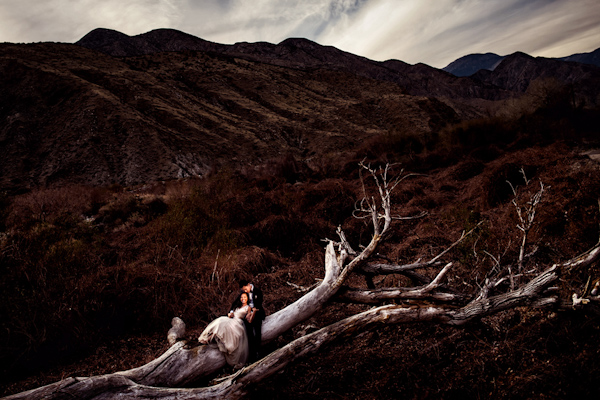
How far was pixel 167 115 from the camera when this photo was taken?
28938 millimetres

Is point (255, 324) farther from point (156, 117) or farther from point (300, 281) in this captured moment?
point (156, 117)

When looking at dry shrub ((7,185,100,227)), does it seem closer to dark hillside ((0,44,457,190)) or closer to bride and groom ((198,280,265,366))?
bride and groom ((198,280,265,366))

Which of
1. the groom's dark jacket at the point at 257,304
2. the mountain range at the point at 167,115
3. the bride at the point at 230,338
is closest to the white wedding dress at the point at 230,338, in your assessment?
the bride at the point at 230,338

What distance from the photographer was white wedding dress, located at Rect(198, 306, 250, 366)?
3.01 metres

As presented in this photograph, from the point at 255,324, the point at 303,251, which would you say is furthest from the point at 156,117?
the point at 255,324

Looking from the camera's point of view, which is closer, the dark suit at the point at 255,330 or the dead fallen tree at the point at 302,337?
the dead fallen tree at the point at 302,337

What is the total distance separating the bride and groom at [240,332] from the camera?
3.02 m

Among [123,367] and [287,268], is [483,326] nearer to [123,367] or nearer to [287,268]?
[287,268]

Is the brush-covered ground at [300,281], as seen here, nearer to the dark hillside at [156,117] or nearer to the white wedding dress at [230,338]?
the white wedding dress at [230,338]

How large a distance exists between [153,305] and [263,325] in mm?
2409

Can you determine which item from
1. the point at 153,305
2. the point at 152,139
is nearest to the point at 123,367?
the point at 153,305

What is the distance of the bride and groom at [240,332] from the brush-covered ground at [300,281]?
37cm

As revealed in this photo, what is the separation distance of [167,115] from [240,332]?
98.8ft

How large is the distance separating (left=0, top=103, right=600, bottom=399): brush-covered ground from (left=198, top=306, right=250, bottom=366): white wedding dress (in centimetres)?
36
